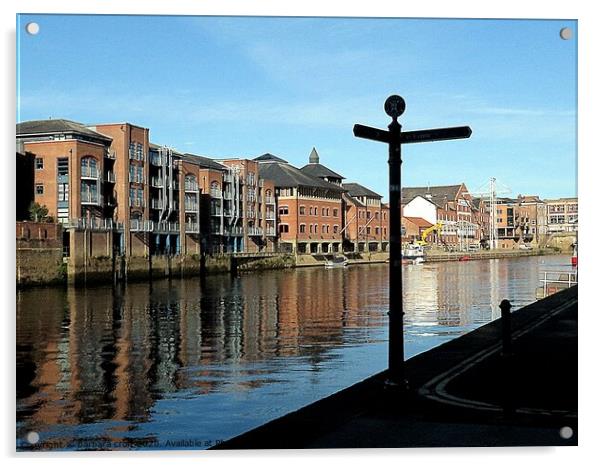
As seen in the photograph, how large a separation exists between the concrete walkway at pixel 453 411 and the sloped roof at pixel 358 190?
6.48 feet

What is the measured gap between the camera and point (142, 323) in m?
17.8

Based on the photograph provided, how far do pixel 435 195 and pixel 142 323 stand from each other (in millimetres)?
10465

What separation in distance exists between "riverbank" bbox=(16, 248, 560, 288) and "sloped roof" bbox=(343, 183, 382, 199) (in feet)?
3.74

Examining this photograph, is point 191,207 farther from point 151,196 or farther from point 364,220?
point 364,220

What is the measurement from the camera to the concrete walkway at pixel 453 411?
20.2 ft

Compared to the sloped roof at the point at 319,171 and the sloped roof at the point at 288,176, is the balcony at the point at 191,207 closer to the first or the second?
the sloped roof at the point at 288,176

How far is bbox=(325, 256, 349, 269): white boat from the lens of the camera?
11503mm

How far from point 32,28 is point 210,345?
939cm

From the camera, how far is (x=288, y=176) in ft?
34.5

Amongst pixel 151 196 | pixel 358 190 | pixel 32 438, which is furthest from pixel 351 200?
pixel 32 438

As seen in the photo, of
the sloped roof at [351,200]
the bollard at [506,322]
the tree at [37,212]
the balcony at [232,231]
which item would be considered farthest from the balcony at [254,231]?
the bollard at [506,322]

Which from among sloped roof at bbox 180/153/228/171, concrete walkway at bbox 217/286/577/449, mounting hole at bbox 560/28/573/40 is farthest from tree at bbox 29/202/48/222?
mounting hole at bbox 560/28/573/40

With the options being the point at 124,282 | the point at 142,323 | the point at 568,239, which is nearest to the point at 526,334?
the point at 568,239
